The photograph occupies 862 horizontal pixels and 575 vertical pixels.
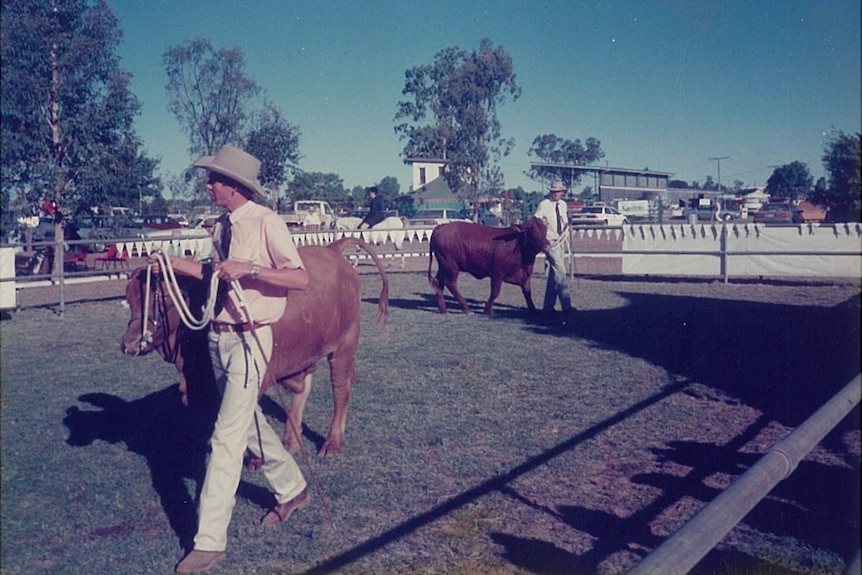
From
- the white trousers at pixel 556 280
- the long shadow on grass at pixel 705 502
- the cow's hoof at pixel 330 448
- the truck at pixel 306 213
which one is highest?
the truck at pixel 306 213

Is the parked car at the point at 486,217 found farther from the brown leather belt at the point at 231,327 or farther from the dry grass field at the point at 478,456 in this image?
the brown leather belt at the point at 231,327

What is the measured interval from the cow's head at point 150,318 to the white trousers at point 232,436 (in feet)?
1.93

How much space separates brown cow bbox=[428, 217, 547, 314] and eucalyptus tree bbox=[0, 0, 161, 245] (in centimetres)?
757

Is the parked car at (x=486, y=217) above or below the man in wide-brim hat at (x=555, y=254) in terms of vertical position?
above

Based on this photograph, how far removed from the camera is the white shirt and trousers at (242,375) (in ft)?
11.1

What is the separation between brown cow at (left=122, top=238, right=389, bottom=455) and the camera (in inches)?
161

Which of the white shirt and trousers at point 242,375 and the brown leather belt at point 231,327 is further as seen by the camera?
the brown leather belt at point 231,327

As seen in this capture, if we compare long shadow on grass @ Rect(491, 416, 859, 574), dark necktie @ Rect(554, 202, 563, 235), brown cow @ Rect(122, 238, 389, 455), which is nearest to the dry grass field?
long shadow on grass @ Rect(491, 416, 859, 574)

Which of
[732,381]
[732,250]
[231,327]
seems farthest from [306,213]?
[231,327]

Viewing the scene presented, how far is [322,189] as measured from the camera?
63250mm

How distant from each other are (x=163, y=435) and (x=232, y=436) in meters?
2.28

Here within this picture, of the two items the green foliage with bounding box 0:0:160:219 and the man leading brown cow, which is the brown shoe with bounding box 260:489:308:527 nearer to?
the man leading brown cow

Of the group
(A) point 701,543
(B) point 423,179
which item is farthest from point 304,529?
(B) point 423,179

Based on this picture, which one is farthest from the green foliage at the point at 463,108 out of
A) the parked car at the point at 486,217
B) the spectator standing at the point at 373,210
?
the spectator standing at the point at 373,210
